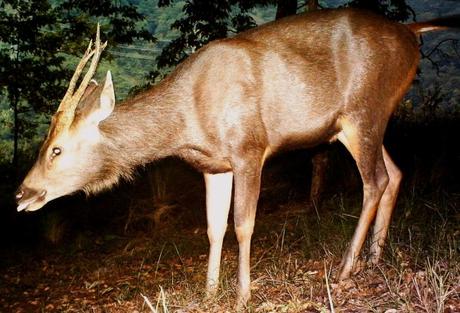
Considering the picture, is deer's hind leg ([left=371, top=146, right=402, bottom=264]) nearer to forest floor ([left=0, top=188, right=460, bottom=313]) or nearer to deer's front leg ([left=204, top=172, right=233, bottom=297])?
forest floor ([left=0, top=188, right=460, bottom=313])

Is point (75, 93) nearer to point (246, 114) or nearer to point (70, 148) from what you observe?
point (70, 148)

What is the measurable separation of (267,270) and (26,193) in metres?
2.07

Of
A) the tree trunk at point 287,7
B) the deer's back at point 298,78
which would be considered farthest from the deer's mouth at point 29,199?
the tree trunk at point 287,7

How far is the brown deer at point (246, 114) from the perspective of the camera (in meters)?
4.59

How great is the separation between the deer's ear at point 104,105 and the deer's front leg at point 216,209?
1043 millimetres

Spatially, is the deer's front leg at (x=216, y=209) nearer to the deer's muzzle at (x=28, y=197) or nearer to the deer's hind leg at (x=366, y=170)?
the deer's hind leg at (x=366, y=170)

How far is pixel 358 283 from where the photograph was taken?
4590 mm

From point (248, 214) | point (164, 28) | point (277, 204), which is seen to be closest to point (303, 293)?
point (248, 214)

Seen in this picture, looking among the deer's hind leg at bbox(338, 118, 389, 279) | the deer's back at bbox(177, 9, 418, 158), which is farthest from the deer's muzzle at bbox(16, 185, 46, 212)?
the deer's hind leg at bbox(338, 118, 389, 279)

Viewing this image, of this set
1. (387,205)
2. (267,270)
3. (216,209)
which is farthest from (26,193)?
(387,205)

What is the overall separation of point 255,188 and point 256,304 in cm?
88

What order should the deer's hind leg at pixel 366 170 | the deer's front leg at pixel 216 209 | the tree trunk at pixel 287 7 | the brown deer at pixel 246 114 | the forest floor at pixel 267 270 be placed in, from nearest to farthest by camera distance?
the forest floor at pixel 267 270
the brown deer at pixel 246 114
the deer's hind leg at pixel 366 170
the deer's front leg at pixel 216 209
the tree trunk at pixel 287 7

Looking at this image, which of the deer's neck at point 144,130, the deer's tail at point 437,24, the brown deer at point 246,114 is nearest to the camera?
the brown deer at point 246,114

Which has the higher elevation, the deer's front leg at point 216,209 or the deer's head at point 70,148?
the deer's head at point 70,148
